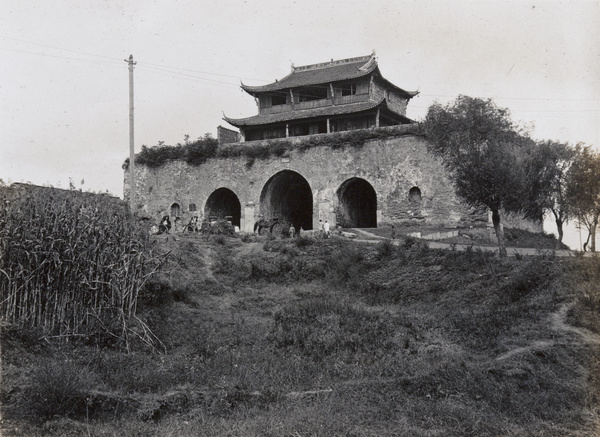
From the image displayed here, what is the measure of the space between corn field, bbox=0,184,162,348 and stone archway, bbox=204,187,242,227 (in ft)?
56.5

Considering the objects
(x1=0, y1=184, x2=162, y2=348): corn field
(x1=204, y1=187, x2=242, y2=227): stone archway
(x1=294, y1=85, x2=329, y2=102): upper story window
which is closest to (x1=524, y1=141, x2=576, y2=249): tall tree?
(x1=0, y1=184, x2=162, y2=348): corn field

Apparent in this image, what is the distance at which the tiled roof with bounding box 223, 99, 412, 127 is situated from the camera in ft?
91.7

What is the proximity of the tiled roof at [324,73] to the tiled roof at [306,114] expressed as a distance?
4.48 feet

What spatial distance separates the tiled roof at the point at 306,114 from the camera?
91.7 ft

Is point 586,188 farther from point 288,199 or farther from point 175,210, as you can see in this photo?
point 175,210

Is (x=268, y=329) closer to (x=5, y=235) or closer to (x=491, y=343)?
(x=491, y=343)

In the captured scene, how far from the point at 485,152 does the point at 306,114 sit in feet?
48.3

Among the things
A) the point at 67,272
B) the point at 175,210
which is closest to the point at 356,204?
the point at 175,210

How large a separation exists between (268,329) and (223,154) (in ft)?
58.1

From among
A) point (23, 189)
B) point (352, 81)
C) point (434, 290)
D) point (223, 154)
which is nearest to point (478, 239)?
point (434, 290)

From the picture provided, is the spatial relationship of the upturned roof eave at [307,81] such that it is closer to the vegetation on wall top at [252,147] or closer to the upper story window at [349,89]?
the upper story window at [349,89]

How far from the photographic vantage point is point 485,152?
16.0 meters

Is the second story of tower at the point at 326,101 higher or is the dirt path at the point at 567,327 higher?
the second story of tower at the point at 326,101

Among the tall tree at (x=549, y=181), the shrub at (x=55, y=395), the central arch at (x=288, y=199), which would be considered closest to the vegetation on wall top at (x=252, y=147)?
the central arch at (x=288, y=199)
